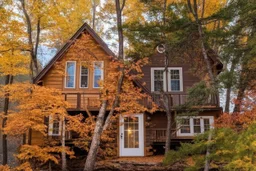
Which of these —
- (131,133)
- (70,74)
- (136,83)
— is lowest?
(131,133)

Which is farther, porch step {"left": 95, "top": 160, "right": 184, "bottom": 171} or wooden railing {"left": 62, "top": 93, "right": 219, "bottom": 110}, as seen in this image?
wooden railing {"left": 62, "top": 93, "right": 219, "bottom": 110}

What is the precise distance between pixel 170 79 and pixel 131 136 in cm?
466

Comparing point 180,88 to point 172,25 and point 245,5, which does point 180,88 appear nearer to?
point 172,25

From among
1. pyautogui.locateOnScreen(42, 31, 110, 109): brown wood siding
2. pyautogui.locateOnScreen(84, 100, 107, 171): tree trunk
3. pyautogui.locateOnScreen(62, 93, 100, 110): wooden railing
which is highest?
pyautogui.locateOnScreen(42, 31, 110, 109): brown wood siding

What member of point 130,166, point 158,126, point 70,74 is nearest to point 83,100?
point 70,74

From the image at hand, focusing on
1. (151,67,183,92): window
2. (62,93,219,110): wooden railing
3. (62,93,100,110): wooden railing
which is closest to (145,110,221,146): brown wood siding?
(62,93,219,110): wooden railing

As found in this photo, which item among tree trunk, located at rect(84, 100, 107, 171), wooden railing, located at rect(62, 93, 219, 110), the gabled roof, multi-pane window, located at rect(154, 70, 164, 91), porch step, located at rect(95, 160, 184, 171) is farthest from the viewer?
multi-pane window, located at rect(154, 70, 164, 91)

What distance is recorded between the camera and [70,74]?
16.1 m

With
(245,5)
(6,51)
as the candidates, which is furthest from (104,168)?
(245,5)

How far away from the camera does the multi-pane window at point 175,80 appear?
55.3 ft

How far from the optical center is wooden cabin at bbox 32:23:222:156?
14.8 meters

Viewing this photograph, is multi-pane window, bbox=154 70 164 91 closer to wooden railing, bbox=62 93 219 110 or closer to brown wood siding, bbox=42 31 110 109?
wooden railing, bbox=62 93 219 110

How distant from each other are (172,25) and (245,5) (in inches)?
122

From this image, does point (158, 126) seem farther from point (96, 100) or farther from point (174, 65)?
point (174, 65)
